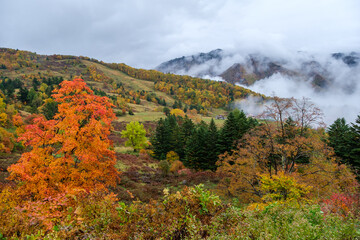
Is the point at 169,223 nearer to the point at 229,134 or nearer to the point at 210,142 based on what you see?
the point at 229,134

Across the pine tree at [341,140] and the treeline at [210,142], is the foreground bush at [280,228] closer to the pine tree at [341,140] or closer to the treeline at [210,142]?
the treeline at [210,142]

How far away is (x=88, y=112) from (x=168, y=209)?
8521 mm

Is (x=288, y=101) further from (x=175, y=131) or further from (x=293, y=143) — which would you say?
(x=175, y=131)

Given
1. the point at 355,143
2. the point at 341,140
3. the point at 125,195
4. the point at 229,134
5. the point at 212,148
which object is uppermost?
the point at 229,134

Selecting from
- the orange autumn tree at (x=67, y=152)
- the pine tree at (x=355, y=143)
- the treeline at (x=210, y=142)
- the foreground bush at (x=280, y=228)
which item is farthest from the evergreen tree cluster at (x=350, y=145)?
the orange autumn tree at (x=67, y=152)

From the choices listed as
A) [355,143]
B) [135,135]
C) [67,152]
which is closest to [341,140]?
[355,143]

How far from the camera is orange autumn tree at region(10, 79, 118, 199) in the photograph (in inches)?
384

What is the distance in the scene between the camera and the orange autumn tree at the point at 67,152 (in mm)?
9750

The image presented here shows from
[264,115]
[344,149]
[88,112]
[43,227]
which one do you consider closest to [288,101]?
[264,115]

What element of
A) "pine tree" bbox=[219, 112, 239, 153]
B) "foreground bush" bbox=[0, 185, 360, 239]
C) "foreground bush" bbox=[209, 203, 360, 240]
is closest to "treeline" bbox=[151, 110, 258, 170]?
"pine tree" bbox=[219, 112, 239, 153]

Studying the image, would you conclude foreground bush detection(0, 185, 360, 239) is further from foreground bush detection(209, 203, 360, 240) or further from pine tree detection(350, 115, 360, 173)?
pine tree detection(350, 115, 360, 173)

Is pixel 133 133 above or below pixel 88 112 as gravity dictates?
below

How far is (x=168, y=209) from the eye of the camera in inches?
235

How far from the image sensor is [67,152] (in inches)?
427
